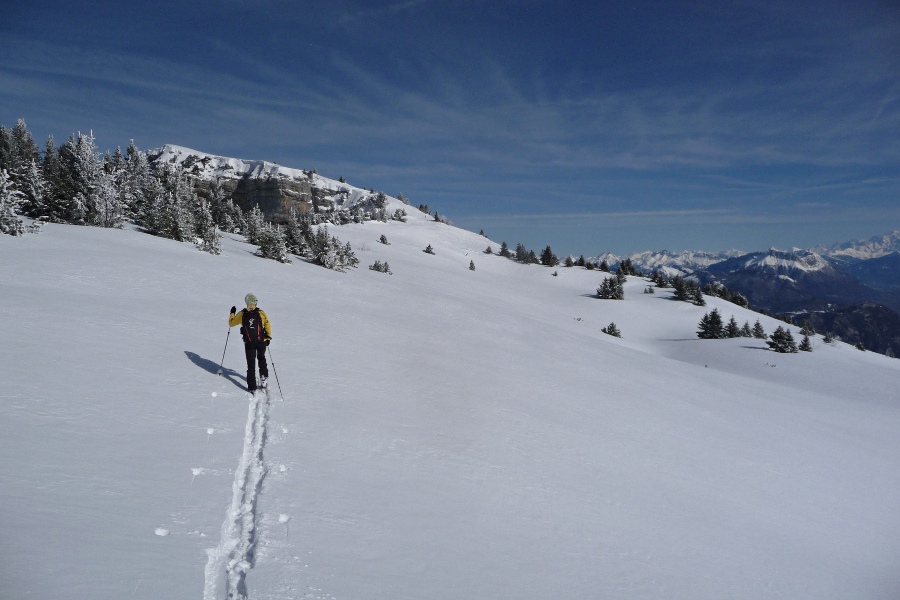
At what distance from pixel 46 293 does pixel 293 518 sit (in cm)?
1106

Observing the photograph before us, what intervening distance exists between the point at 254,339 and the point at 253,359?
44 centimetres

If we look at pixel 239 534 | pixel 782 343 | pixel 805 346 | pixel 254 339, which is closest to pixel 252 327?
pixel 254 339

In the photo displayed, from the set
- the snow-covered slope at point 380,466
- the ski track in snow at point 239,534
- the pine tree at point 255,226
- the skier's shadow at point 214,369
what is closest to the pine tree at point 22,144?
the pine tree at point 255,226

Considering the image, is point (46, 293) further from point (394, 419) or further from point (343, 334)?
point (394, 419)

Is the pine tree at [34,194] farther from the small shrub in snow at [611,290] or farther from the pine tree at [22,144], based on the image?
the small shrub in snow at [611,290]

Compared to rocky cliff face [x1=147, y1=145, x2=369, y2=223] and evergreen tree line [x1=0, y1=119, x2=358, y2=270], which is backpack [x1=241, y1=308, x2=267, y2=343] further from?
rocky cliff face [x1=147, y1=145, x2=369, y2=223]

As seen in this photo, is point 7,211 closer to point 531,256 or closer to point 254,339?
point 254,339

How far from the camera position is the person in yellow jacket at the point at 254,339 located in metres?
9.14

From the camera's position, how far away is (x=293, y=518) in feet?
17.3

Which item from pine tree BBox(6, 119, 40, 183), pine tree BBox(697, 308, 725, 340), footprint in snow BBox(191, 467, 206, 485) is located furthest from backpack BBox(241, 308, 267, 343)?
pine tree BBox(6, 119, 40, 183)

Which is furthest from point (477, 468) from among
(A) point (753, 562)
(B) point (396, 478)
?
(A) point (753, 562)

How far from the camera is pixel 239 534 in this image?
4898mm

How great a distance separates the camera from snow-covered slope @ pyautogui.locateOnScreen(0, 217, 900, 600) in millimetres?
4574

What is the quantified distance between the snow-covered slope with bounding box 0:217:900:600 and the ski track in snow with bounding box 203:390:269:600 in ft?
0.10
